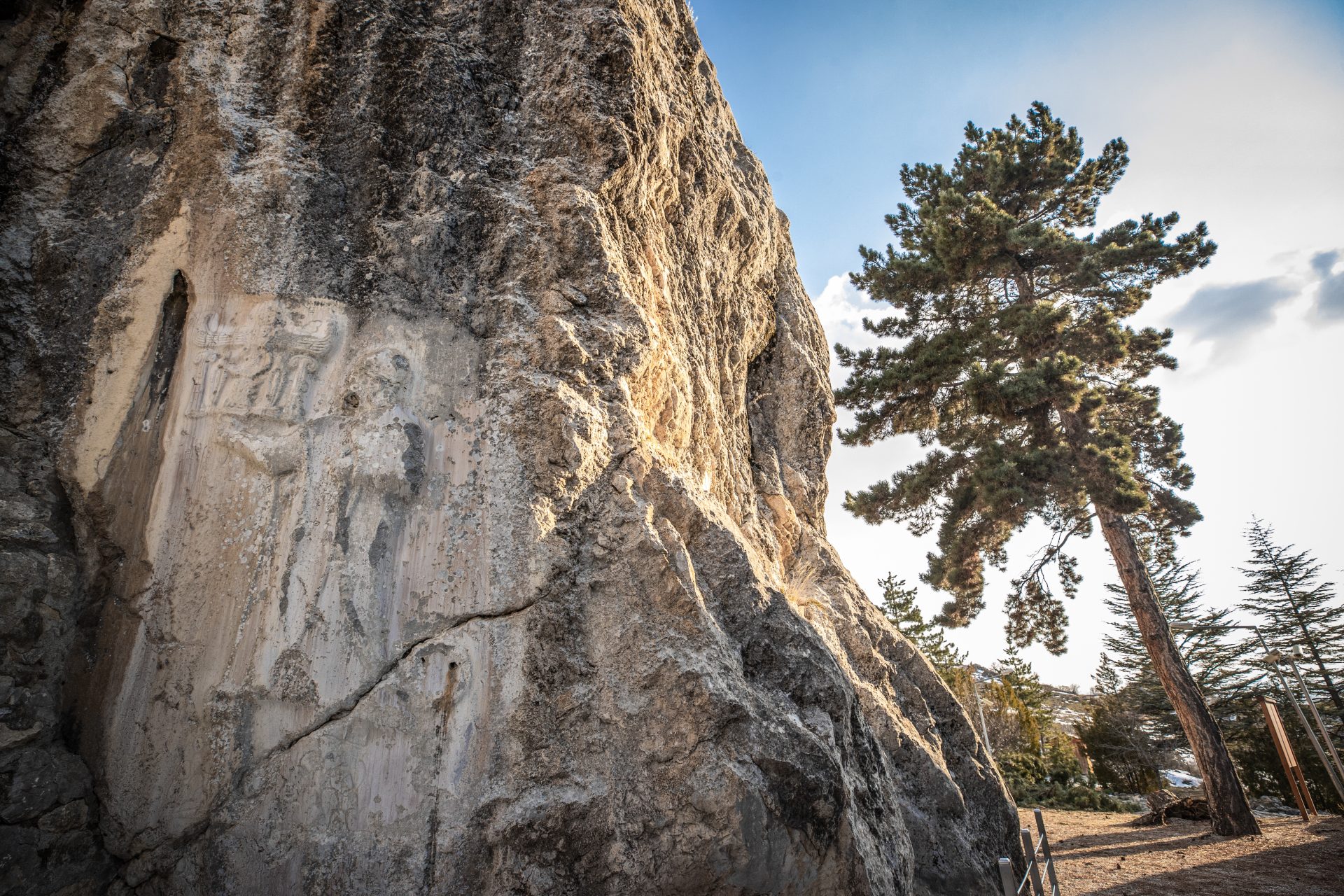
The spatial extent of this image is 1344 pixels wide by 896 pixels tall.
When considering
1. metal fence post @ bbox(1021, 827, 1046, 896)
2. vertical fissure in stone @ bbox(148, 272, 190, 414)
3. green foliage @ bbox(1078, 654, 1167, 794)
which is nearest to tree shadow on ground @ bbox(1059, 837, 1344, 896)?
metal fence post @ bbox(1021, 827, 1046, 896)

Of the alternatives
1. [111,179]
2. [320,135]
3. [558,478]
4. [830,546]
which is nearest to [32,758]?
[558,478]

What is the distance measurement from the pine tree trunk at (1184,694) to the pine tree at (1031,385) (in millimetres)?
21

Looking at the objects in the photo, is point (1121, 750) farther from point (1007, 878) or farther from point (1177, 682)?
point (1007, 878)

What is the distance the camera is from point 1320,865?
7117 millimetres

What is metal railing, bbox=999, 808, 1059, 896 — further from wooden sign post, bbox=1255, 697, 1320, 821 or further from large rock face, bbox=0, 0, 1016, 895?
wooden sign post, bbox=1255, 697, 1320, 821

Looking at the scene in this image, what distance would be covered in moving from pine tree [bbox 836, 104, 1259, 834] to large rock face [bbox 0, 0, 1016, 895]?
725 centimetres

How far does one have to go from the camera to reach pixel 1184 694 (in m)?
9.47

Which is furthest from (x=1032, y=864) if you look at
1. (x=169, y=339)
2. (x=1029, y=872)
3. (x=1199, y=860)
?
(x=1199, y=860)

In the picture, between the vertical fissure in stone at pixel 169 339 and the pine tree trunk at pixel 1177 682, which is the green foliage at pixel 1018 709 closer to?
the pine tree trunk at pixel 1177 682

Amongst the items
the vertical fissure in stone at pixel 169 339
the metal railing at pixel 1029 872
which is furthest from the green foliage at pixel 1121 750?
the vertical fissure in stone at pixel 169 339

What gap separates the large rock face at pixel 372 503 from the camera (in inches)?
110

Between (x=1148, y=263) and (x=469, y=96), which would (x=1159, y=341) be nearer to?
(x=1148, y=263)

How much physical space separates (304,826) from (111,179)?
3.33m

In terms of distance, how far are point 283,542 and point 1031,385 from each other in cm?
990
